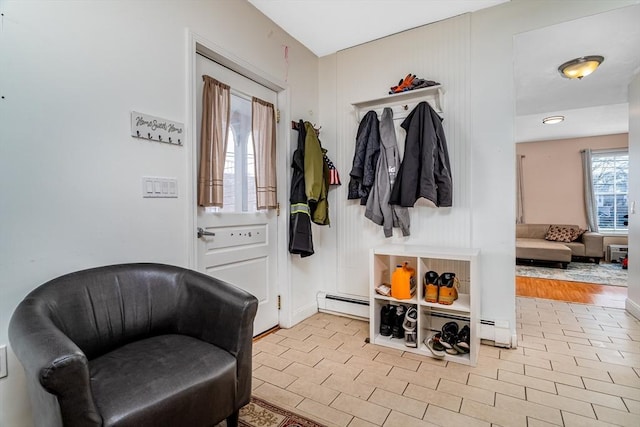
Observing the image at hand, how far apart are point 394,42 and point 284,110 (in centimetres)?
112

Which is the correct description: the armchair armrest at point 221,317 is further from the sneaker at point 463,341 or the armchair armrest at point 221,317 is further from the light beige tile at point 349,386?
the sneaker at point 463,341

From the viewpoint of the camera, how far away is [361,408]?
1634 millimetres

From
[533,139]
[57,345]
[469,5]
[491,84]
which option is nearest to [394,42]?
[469,5]

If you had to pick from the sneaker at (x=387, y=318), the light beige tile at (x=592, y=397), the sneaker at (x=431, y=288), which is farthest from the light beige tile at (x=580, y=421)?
the sneaker at (x=387, y=318)

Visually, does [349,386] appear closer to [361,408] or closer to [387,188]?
[361,408]

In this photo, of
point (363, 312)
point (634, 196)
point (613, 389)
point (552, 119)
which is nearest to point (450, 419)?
point (613, 389)

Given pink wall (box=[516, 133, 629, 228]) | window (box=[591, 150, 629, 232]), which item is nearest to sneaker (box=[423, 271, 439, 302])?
pink wall (box=[516, 133, 629, 228])

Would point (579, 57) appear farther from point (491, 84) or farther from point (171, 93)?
point (171, 93)

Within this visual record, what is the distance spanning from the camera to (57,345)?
872 millimetres

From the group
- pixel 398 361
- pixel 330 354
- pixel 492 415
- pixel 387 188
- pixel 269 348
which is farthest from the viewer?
pixel 387 188

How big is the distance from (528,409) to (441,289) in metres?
0.79

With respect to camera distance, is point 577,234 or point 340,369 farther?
point 577,234

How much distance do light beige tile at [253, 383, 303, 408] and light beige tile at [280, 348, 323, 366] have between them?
1.09 ft

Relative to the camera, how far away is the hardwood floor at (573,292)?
355 centimetres
